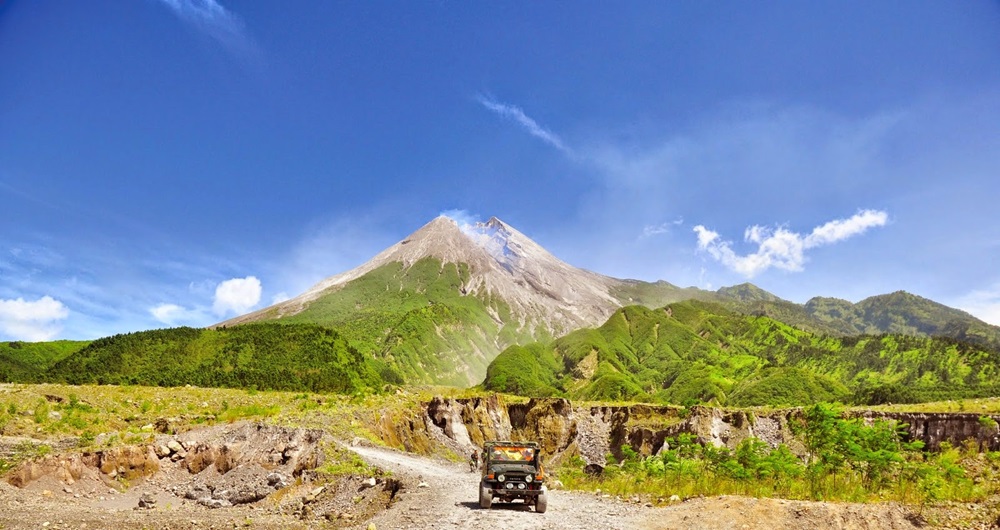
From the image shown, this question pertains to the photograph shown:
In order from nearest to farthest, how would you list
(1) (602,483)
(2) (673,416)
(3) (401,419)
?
(1) (602,483) → (3) (401,419) → (2) (673,416)

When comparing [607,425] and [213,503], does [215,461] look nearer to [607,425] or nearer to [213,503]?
[213,503]

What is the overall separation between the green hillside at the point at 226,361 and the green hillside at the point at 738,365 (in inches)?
2467

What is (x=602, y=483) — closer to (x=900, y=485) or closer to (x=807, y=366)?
(x=900, y=485)

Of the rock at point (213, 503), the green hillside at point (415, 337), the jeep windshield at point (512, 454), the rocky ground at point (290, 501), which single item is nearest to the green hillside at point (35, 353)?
the green hillside at point (415, 337)

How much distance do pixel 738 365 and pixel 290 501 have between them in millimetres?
141362

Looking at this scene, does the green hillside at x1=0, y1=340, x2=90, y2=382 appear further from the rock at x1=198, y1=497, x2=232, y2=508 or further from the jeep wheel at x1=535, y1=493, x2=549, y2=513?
the jeep wheel at x1=535, y1=493, x2=549, y2=513

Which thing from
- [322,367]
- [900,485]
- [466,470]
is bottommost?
[466,470]

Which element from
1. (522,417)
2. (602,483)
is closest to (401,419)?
(522,417)

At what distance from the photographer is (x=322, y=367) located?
6925cm

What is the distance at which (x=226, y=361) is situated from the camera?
65.5 m

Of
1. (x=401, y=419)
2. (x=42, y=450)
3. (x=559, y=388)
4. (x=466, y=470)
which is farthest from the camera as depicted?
(x=559, y=388)

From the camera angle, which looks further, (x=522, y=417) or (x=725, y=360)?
(x=725, y=360)

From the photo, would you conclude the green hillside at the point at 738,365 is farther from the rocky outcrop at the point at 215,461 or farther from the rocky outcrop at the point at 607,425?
the rocky outcrop at the point at 215,461

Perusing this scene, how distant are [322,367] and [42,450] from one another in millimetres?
49231
